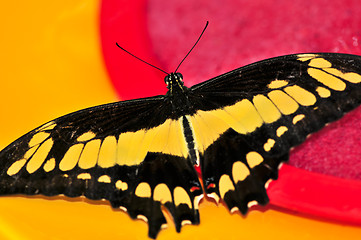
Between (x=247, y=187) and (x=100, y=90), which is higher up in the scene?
(x=100, y=90)

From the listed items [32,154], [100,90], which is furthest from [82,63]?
[32,154]

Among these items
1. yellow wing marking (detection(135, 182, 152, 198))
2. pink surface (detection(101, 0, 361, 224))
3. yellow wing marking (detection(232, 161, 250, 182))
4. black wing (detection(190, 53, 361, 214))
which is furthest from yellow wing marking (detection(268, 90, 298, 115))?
pink surface (detection(101, 0, 361, 224))

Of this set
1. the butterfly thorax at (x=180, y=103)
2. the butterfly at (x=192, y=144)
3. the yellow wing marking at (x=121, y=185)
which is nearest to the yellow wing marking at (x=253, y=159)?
the butterfly at (x=192, y=144)

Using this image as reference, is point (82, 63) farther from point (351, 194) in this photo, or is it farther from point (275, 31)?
point (351, 194)

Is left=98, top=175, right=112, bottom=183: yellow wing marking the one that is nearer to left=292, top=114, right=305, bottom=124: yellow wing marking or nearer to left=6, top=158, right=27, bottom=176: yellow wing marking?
left=6, top=158, right=27, bottom=176: yellow wing marking

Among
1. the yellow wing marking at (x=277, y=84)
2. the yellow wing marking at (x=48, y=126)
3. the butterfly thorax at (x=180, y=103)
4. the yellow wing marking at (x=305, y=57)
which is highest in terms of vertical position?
the butterfly thorax at (x=180, y=103)

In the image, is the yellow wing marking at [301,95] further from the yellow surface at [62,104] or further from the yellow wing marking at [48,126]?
the yellow wing marking at [48,126]
